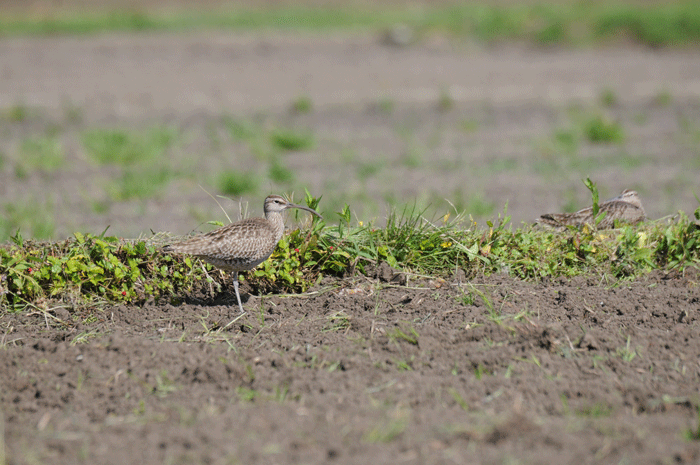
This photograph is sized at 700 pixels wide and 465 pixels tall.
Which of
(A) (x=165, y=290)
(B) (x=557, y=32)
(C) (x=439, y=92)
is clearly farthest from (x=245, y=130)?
(B) (x=557, y=32)

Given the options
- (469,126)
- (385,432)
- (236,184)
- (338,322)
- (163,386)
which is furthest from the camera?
(469,126)

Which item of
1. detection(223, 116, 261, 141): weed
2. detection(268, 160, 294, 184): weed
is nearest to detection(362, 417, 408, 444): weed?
detection(268, 160, 294, 184): weed

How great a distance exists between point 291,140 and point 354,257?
6314mm

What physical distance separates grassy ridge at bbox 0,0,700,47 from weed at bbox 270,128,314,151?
12758mm

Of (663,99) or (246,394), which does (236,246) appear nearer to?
(246,394)

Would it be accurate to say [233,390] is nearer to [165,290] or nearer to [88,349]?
[88,349]

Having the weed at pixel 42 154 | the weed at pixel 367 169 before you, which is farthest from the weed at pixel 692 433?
the weed at pixel 42 154

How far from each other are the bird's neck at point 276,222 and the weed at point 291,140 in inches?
234

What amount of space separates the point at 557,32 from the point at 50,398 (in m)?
22.7

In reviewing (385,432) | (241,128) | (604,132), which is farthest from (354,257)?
(604,132)

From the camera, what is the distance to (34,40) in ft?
70.2

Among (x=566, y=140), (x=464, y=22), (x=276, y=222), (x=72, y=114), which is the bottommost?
(x=566, y=140)

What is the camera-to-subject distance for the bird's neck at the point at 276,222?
5531 mm

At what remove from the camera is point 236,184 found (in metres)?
9.20
